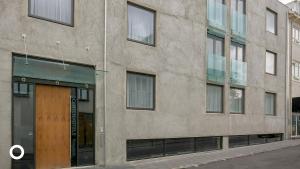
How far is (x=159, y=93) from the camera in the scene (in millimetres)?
→ 17328

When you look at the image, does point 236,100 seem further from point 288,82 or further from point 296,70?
point 296,70

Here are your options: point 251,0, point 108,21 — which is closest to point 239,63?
point 251,0

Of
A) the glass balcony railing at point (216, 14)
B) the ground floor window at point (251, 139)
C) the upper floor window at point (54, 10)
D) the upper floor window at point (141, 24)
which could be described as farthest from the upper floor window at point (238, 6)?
the upper floor window at point (54, 10)

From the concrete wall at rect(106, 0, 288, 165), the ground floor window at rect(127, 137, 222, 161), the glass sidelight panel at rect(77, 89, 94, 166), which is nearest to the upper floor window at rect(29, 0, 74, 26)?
the concrete wall at rect(106, 0, 288, 165)

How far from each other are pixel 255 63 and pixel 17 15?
52.6 ft

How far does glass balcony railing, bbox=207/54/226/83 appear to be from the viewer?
67.4ft

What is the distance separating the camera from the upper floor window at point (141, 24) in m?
16.5

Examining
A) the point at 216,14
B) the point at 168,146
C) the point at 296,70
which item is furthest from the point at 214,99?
the point at 296,70

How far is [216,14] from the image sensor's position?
21297 mm

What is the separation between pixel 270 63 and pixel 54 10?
Result: 56.2 ft

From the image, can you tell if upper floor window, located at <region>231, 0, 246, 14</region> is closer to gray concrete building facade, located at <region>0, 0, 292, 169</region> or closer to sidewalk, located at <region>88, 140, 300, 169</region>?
gray concrete building facade, located at <region>0, 0, 292, 169</region>

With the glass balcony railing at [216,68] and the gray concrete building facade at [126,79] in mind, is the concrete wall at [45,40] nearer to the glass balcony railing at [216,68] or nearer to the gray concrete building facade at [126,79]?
the gray concrete building facade at [126,79]

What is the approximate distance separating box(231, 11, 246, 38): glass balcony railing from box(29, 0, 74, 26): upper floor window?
1110cm

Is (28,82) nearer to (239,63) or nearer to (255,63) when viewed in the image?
(239,63)
